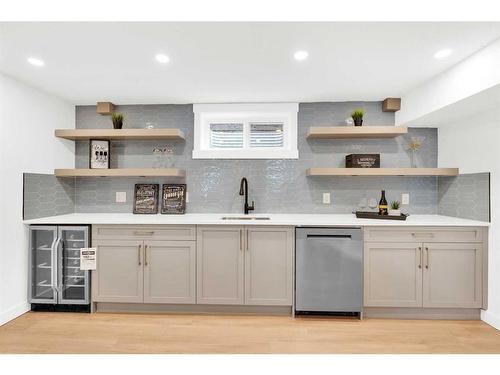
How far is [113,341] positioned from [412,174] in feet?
10.4

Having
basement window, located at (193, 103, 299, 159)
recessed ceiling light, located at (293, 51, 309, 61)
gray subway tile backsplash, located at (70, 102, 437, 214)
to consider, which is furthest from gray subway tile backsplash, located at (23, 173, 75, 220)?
recessed ceiling light, located at (293, 51, 309, 61)

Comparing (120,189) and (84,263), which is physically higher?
(120,189)

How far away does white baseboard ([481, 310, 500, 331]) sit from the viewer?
2.49 m

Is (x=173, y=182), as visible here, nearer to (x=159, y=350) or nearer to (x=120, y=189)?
(x=120, y=189)

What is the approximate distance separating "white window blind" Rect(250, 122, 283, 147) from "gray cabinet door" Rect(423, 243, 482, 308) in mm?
1867

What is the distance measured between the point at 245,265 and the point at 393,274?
136 cm

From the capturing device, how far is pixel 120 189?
11.3 feet

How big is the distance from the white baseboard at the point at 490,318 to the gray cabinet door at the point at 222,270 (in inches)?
86.6

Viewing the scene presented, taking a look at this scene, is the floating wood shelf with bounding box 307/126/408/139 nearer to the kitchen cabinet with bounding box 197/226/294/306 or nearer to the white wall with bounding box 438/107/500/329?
the white wall with bounding box 438/107/500/329

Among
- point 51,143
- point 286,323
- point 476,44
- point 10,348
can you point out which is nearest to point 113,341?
point 10,348

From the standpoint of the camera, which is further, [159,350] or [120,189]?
[120,189]

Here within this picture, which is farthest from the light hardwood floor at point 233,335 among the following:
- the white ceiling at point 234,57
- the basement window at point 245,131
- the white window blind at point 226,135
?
the white ceiling at point 234,57

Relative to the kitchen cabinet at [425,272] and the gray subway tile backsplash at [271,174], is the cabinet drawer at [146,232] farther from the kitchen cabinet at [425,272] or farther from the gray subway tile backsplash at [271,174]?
the kitchen cabinet at [425,272]

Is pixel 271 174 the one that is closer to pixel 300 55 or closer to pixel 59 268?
pixel 300 55
